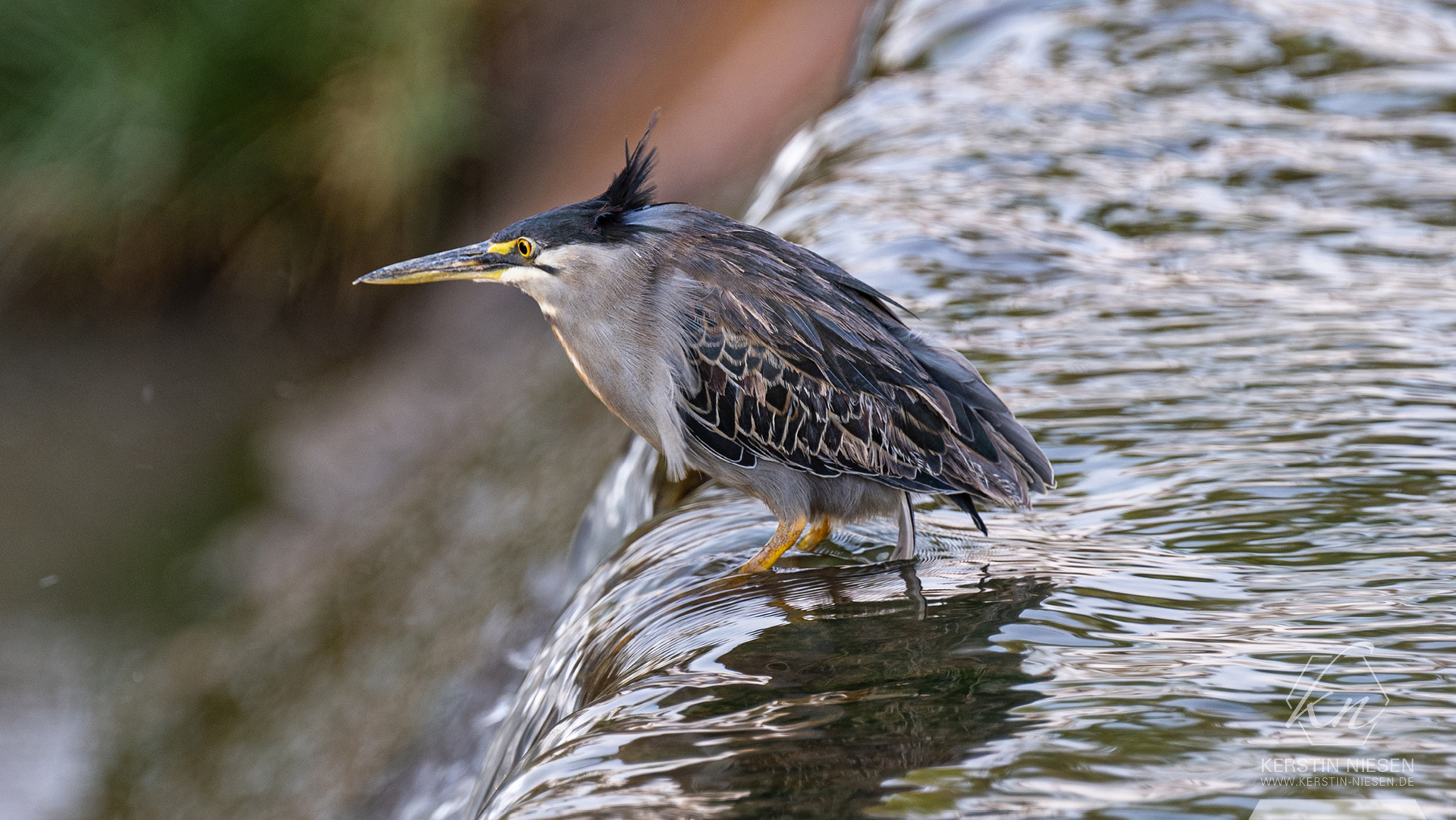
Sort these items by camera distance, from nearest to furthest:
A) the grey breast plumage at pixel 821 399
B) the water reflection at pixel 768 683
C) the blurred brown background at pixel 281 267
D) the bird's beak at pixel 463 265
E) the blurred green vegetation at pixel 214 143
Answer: the water reflection at pixel 768 683 → the grey breast plumage at pixel 821 399 → the bird's beak at pixel 463 265 → the blurred brown background at pixel 281 267 → the blurred green vegetation at pixel 214 143

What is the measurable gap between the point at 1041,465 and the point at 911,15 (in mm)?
5805

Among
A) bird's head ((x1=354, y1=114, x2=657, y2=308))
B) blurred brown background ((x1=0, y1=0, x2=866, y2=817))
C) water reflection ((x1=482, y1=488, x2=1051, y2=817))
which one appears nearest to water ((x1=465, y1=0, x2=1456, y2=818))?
water reflection ((x1=482, y1=488, x2=1051, y2=817))

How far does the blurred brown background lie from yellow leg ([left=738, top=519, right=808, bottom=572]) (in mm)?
4360

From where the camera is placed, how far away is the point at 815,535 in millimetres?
3896

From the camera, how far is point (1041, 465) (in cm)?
357

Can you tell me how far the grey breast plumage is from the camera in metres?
3.50

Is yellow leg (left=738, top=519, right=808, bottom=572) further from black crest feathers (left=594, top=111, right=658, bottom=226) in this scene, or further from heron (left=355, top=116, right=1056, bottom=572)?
black crest feathers (left=594, top=111, right=658, bottom=226)

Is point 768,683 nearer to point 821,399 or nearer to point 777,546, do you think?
point 777,546

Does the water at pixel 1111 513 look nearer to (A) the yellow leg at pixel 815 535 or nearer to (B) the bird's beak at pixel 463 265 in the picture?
(A) the yellow leg at pixel 815 535

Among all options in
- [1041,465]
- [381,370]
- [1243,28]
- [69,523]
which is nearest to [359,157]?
[381,370]

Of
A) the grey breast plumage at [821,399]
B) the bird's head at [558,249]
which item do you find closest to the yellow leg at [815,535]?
the grey breast plumage at [821,399]

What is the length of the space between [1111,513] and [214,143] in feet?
31.8

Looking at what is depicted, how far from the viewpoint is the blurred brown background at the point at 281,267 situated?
28.3 feet

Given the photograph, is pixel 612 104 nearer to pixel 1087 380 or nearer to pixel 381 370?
pixel 381 370
